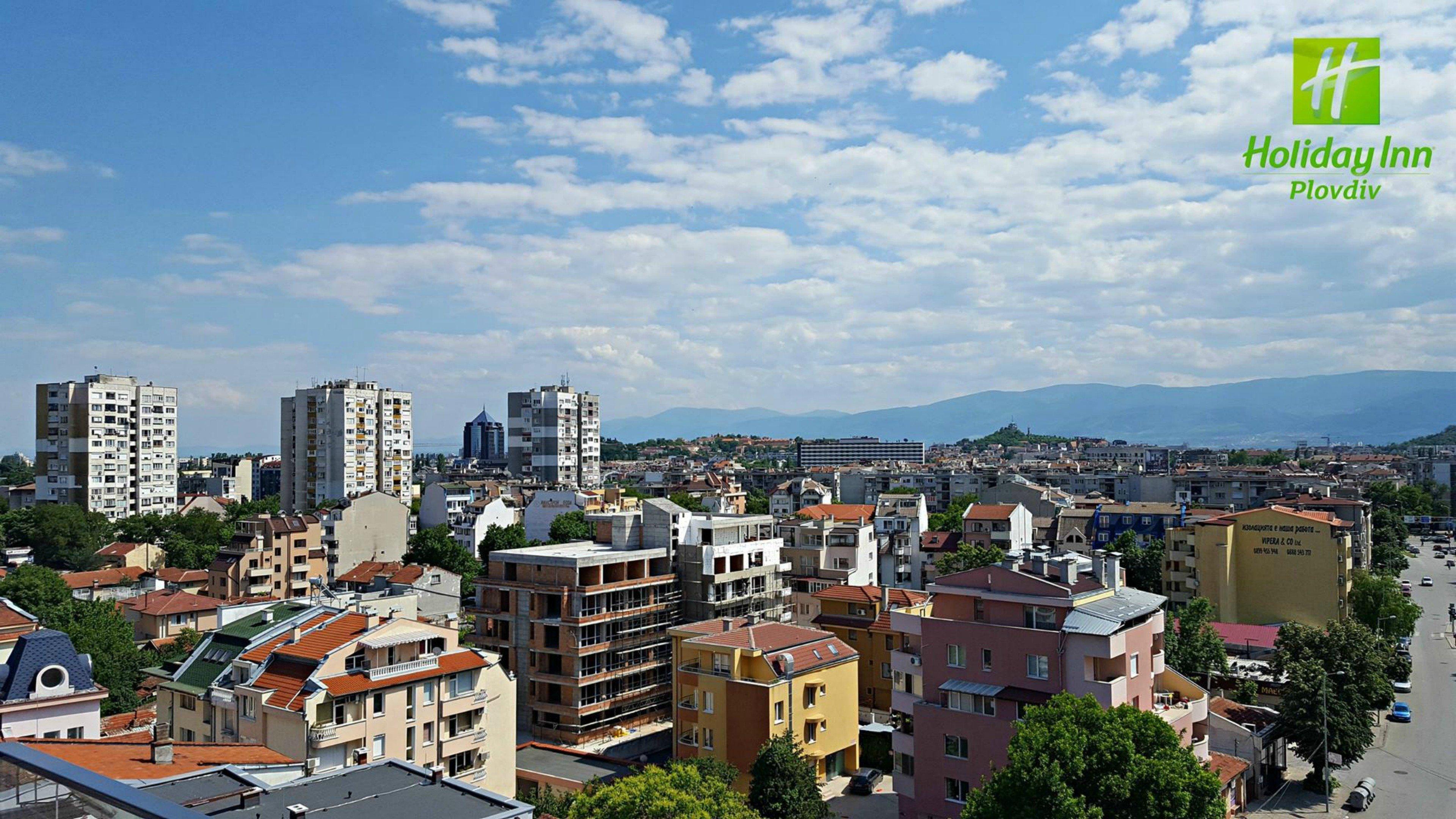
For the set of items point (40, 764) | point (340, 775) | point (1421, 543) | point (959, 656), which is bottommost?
point (1421, 543)

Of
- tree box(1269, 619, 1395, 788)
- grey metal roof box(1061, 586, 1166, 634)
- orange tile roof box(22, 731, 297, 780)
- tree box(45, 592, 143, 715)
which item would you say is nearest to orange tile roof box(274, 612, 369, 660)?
orange tile roof box(22, 731, 297, 780)

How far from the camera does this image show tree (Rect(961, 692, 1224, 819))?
19.4 metres

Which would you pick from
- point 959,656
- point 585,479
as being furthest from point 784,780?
point 585,479

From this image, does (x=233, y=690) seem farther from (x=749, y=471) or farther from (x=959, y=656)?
(x=749, y=471)

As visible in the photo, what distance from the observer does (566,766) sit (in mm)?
33344

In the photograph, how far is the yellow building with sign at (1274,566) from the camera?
53.3 metres

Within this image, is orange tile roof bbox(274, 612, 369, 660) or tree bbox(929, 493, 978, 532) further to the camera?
tree bbox(929, 493, 978, 532)

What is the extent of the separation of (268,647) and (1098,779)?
845 inches

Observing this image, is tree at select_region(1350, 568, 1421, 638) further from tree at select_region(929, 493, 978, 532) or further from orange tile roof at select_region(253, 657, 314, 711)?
orange tile roof at select_region(253, 657, 314, 711)

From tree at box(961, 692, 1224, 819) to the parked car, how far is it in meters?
12.8

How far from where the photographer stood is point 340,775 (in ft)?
40.7

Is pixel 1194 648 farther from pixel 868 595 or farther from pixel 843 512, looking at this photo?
pixel 843 512

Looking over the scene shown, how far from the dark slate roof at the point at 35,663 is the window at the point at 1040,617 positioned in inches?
938

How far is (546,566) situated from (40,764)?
1290 inches
